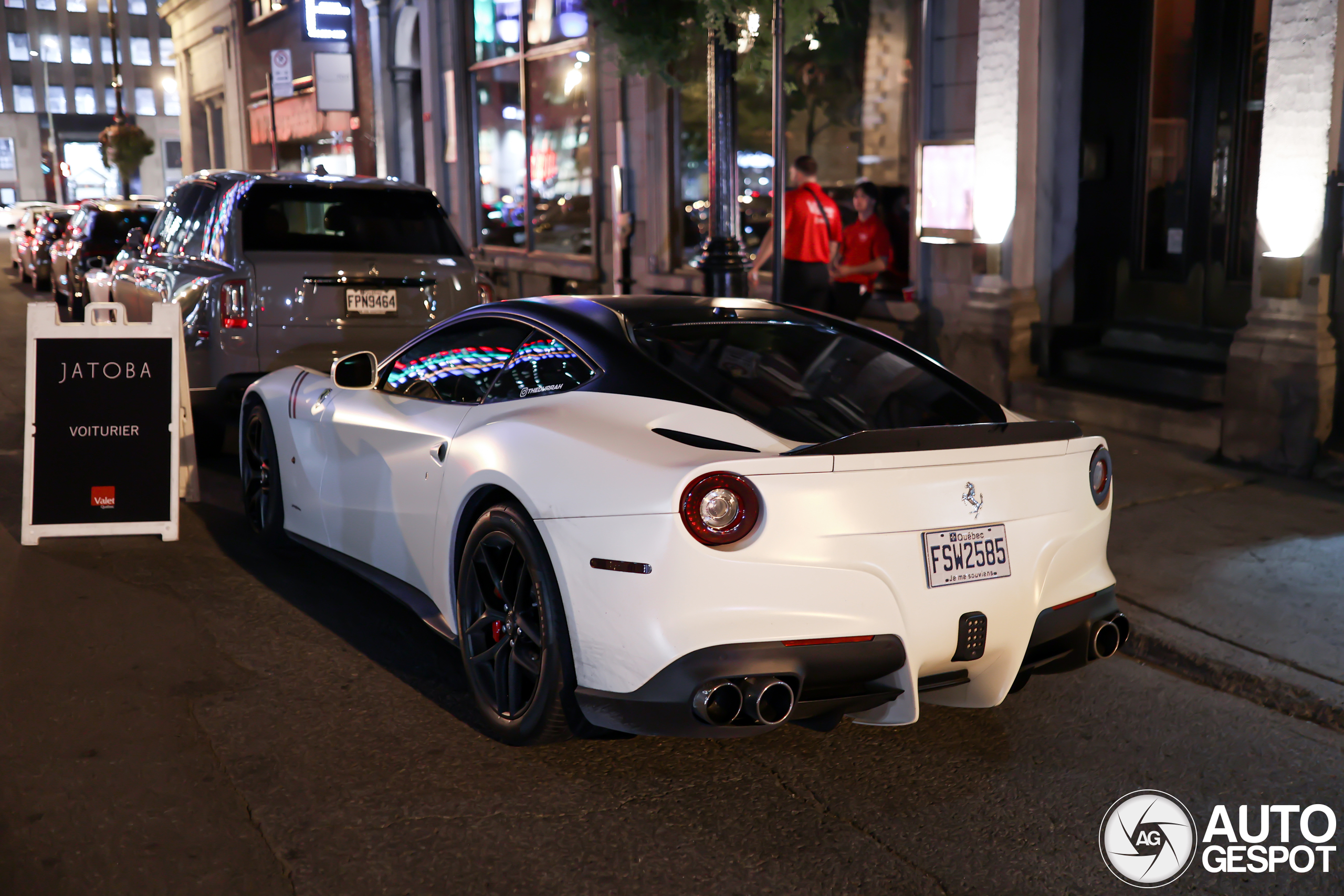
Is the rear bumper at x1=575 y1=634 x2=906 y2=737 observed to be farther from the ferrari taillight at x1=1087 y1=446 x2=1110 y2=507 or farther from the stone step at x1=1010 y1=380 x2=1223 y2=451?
the stone step at x1=1010 y1=380 x2=1223 y2=451

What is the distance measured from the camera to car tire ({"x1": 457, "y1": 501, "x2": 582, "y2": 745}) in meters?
3.76

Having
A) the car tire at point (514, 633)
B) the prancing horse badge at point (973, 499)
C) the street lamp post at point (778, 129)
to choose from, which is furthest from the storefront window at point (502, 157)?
the prancing horse badge at point (973, 499)

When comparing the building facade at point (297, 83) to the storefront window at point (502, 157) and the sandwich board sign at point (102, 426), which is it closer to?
the storefront window at point (502, 157)

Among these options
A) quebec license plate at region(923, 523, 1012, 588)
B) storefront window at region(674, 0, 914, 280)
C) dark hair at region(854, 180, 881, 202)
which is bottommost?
quebec license plate at region(923, 523, 1012, 588)

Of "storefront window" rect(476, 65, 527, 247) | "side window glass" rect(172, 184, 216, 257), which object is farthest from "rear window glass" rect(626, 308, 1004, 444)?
"storefront window" rect(476, 65, 527, 247)

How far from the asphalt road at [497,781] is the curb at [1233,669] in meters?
0.07

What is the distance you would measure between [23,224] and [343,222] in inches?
944

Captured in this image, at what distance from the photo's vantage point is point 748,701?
338 cm

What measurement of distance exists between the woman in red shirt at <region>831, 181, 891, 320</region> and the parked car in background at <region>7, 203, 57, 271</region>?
66.1ft

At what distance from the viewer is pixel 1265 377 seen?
799cm

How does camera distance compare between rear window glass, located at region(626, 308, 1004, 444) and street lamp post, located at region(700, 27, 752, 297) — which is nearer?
rear window glass, located at region(626, 308, 1004, 444)

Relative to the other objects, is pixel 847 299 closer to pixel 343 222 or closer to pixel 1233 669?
pixel 343 222

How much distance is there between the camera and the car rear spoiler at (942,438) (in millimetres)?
3557

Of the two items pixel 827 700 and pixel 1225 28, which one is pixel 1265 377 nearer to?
pixel 1225 28
